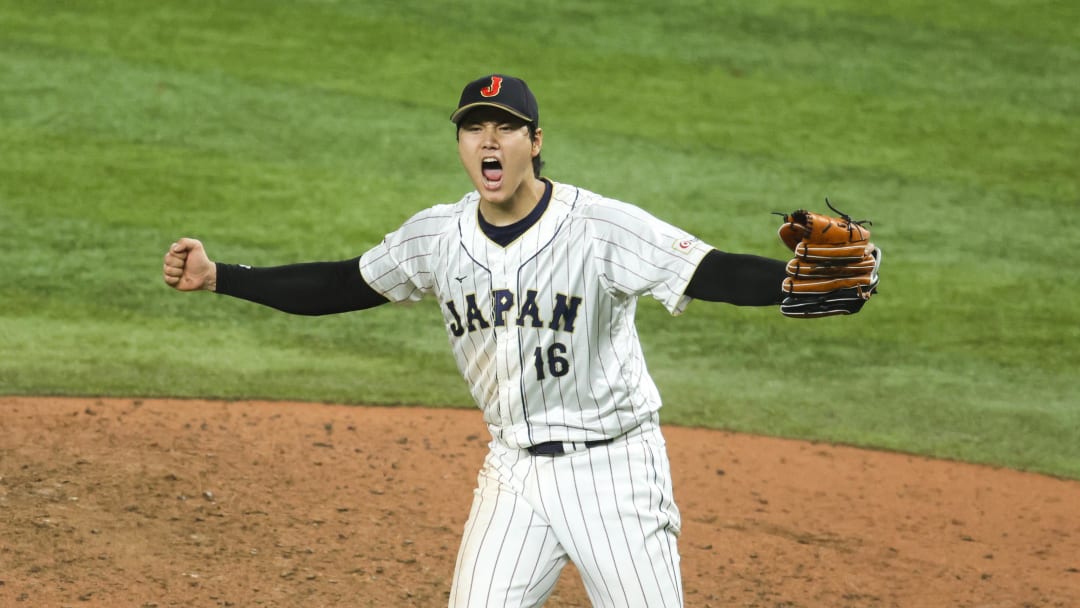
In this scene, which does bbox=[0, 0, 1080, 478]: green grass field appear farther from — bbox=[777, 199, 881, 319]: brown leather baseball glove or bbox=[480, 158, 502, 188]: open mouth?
bbox=[777, 199, 881, 319]: brown leather baseball glove

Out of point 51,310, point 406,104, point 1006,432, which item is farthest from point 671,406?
point 406,104

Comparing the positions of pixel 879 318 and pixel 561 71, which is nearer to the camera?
pixel 879 318

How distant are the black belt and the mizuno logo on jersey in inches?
12.1

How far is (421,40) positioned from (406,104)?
1116mm

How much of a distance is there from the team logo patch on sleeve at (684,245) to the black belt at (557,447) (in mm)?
539

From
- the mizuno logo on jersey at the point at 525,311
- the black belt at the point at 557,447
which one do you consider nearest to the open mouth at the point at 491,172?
the mizuno logo on jersey at the point at 525,311

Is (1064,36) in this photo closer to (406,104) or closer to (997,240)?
(997,240)

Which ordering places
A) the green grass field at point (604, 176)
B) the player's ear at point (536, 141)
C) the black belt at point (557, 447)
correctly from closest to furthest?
1. the black belt at point (557, 447)
2. the player's ear at point (536, 141)
3. the green grass field at point (604, 176)

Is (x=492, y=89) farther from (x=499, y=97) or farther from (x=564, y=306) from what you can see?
(x=564, y=306)

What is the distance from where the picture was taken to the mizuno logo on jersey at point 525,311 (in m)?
3.59

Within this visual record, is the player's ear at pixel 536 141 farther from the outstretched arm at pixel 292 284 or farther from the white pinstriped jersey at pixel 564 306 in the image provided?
the outstretched arm at pixel 292 284

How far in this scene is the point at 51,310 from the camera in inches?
323

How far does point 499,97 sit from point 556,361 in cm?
71

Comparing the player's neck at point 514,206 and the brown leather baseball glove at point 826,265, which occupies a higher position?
the player's neck at point 514,206
